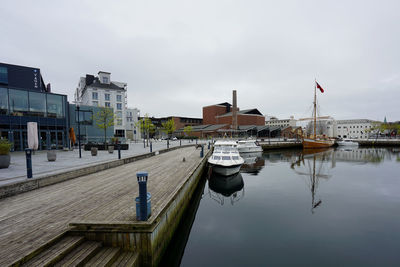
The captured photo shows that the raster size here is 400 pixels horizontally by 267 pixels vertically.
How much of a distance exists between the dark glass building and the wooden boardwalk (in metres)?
20.2

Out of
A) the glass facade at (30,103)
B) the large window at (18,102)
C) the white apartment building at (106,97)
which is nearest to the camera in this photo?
the glass facade at (30,103)

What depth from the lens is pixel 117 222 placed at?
4.72 m

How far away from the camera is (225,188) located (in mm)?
15047

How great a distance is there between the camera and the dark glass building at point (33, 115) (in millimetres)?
21844

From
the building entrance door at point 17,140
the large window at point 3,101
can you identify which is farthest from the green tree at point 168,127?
the large window at point 3,101

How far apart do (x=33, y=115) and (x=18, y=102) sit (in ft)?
6.93

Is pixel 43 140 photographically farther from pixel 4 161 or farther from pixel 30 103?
pixel 4 161

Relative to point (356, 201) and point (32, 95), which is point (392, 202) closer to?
point (356, 201)

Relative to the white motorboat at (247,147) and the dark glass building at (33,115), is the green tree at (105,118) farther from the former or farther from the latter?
the white motorboat at (247,147)

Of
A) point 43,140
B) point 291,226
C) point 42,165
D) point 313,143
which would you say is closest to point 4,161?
point 42,165

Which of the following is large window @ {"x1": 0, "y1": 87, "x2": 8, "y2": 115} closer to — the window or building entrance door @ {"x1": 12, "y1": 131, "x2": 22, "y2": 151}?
building entrance door @ {"x1": 12, "y1": 131, "x2": 22, "y2": 151}

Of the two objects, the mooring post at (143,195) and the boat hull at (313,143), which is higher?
the mooring post at (143,195)

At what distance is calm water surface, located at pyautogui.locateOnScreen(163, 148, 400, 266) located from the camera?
21.4 feet

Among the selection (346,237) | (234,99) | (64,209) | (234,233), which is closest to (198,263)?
(234,233)
